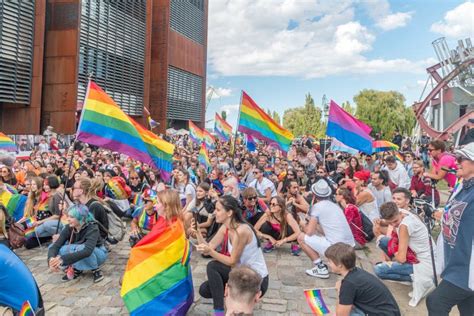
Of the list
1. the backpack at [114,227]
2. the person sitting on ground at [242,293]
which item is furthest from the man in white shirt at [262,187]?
the person sitting on ground at [242,293]

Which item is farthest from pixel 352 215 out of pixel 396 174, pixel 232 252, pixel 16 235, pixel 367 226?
pixel 16 235

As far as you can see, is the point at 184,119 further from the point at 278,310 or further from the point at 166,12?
the point at 278,310

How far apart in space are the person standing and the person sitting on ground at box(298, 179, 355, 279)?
7.79 ft

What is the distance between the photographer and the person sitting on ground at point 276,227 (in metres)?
5.94

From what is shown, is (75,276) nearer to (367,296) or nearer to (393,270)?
(367,296)

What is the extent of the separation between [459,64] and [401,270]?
122 feet

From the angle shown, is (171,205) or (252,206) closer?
(171,205)

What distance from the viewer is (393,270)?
4.76 metres

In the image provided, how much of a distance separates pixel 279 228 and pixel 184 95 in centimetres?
2861

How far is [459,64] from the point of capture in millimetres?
34781

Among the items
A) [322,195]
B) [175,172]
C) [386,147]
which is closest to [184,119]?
[386,147]

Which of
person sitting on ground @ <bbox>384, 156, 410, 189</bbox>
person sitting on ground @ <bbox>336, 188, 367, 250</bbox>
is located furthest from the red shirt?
person sitting on ground @ <bbox>384, 156, 410, 189</bbox>

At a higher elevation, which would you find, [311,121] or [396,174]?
[311,121]

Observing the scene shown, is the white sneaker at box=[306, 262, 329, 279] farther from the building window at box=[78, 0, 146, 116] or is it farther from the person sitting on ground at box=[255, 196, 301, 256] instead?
the building window at box=[78, 0, 146, 116]
